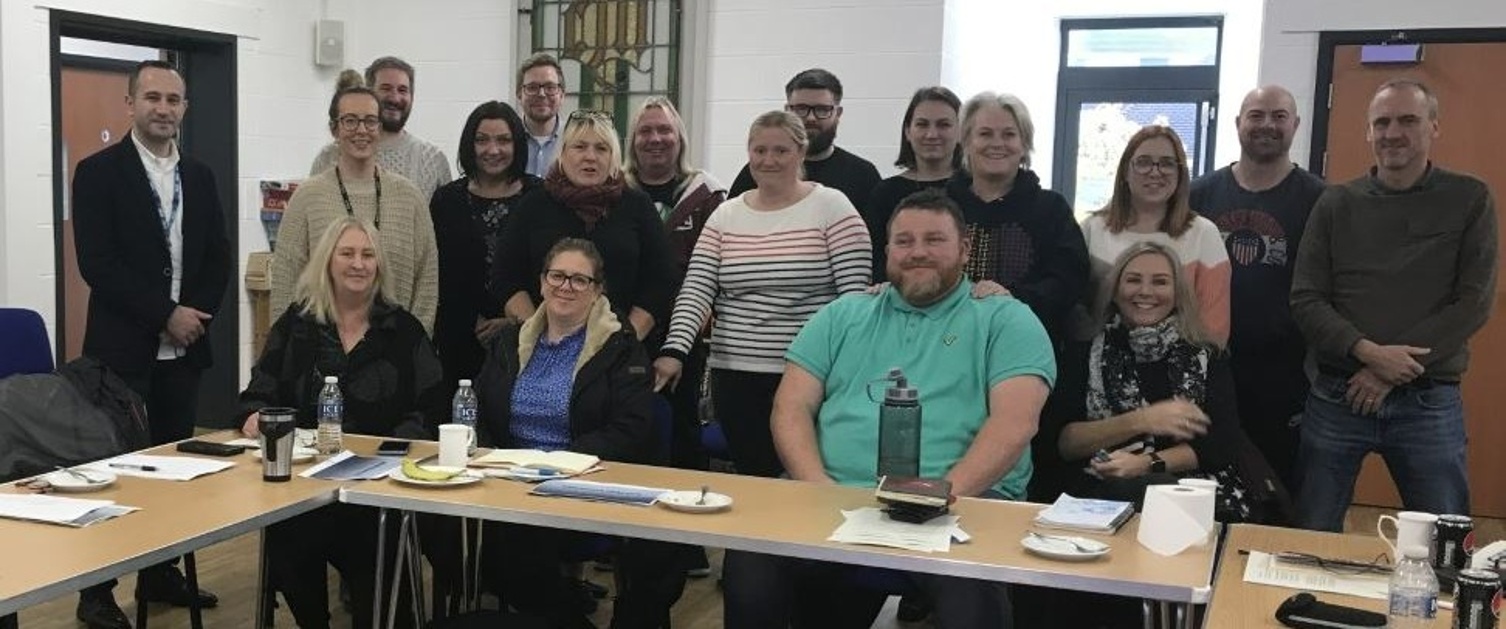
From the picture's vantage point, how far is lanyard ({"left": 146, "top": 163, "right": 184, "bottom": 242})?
3.90 m

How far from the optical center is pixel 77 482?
2.53 m

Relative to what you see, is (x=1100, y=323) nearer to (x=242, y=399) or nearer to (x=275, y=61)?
(x=242, y=399)

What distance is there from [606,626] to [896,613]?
87 centimetres

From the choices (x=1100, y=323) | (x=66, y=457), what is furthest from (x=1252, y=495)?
(x=66, y=457)

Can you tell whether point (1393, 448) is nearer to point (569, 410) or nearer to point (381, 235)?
point (569, 410)

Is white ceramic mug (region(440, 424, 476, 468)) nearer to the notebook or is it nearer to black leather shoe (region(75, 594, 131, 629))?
the notebook

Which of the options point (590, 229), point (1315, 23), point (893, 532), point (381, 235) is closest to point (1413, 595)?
point (893, 532)

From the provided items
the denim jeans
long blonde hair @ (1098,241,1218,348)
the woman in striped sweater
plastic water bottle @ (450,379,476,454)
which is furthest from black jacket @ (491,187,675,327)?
the denim jeans

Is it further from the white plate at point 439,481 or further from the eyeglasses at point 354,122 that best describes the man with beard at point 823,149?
the white plate at point 439,481

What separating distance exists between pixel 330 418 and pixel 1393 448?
8.40 feet

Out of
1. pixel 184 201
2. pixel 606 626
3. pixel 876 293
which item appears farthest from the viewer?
pixel 184 201

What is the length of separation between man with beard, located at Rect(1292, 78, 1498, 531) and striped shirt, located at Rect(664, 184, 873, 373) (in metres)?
1.19

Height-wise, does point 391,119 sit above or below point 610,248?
above

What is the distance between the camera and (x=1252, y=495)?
308 centimetres
